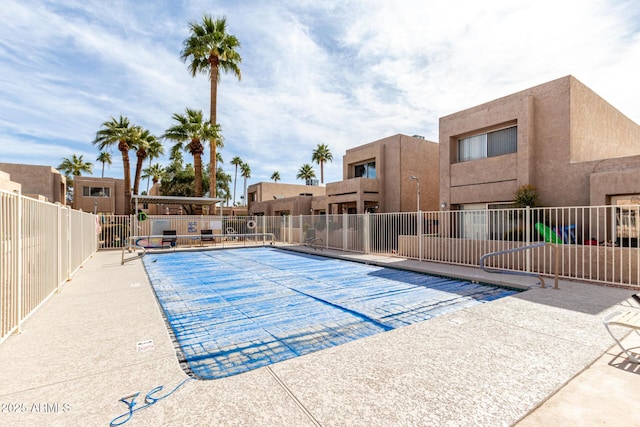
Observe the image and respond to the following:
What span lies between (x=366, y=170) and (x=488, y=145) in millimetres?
10797

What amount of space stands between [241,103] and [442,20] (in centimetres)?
1264

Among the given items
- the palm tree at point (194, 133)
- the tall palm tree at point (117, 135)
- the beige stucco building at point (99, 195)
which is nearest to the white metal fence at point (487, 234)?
the palm tree at point (194, 133)

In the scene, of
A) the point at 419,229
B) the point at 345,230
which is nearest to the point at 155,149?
the point at 345,230

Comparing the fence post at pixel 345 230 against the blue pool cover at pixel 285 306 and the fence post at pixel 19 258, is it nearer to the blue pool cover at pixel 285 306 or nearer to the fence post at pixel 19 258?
the blue pool cover at pixel 285 306

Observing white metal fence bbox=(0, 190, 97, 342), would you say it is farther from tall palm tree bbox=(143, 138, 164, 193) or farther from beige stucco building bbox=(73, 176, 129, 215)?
beige stucco building bbox=(73, 176, 129, 215)

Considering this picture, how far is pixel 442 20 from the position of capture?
9.47 m

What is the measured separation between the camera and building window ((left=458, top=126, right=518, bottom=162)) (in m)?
13.1

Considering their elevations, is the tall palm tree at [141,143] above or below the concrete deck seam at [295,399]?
above

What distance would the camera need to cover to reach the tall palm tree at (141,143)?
1045 inches

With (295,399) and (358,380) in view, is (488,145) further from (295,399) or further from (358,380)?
(295,399)

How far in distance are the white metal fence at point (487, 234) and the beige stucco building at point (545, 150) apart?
1.00 meters

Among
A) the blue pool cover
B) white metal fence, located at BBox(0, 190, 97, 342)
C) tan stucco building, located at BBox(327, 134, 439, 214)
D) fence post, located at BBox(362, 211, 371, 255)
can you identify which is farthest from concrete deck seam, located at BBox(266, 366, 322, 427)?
tan stucco building, located at BBox(327, 134, 439, 214)

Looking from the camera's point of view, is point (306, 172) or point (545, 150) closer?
point (545, 150)

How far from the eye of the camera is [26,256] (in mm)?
4602
